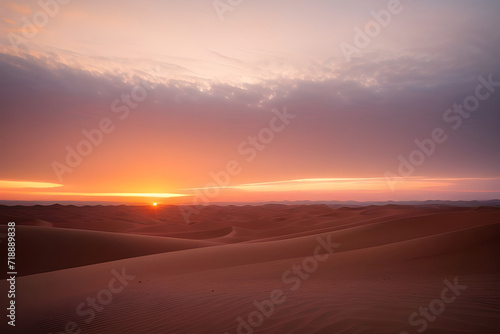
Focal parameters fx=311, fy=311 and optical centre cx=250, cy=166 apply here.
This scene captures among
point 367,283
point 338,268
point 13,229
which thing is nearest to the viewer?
point 367,283

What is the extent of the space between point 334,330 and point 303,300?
189 centimetres

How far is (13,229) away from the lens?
18.0m

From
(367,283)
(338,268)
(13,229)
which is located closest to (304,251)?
(338,268)

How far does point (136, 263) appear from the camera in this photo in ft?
45.6

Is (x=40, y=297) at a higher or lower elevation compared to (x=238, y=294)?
higher

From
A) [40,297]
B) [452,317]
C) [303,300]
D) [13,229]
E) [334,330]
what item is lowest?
[452,317]

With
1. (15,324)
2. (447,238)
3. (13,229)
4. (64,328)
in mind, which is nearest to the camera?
(64,328)

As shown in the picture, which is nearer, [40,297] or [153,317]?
[153,317]

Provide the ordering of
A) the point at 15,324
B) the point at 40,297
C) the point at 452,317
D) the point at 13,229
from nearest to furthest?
1. the point at 452,317
2. the point at 15,324
3. the point at 40,297
4. the point at 13,229

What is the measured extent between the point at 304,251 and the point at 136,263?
309 inches

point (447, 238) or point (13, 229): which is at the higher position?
point (13, 229)

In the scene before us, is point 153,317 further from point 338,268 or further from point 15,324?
point 338,268

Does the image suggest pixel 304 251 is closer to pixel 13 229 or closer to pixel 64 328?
pixel 64 328

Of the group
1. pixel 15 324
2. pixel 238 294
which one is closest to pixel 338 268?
pixel 238 294
